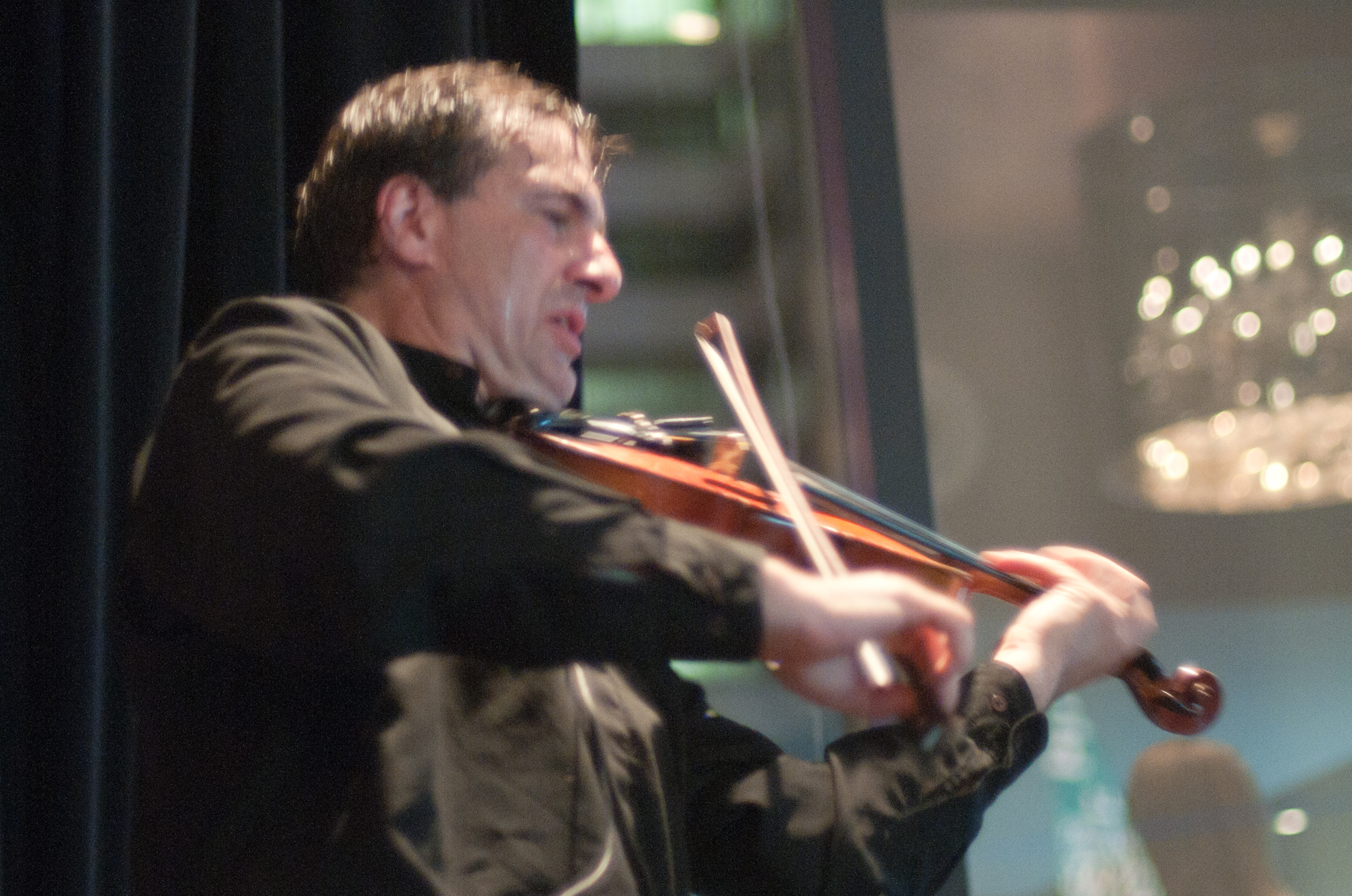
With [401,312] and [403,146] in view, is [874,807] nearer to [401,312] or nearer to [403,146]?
[401,312]

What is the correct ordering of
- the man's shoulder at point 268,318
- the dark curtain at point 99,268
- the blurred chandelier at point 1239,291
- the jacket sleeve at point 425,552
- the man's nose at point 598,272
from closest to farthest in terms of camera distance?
the jacket sleeve at point 425,552 → the man's shoulder at point 268,318 → the man's nose at point 598,272 → the dark curtain at point 99,268 → the blurred chandelier at point 1239,291

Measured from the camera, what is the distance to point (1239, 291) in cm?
198

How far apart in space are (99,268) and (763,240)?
0.85 metres

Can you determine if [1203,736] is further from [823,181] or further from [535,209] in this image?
[535,209]

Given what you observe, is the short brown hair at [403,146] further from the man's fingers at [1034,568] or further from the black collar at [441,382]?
the man's fingers at [1034,568]

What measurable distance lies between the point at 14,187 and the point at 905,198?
3.62 feet

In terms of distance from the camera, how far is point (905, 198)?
6.26 ft

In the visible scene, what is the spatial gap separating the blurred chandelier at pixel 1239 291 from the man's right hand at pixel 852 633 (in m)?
1.30

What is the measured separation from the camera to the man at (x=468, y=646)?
637 millimetres

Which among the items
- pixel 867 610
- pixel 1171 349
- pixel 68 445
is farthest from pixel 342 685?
pixel 1171 349

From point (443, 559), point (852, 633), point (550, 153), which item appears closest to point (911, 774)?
point (852, 633)

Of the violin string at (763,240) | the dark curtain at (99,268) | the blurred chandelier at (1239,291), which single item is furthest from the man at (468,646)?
the blurred chandelier at (1239,291)

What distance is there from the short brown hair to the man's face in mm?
21

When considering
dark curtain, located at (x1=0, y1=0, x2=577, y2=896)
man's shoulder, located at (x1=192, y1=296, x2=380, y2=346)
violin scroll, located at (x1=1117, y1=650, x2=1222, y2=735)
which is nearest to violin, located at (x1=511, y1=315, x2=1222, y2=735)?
violin scroll, located at (x1=1117, y1=650, x2=1222, y2=735)
